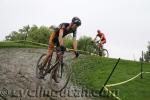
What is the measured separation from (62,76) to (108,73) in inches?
316

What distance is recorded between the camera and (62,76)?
45.5 ft

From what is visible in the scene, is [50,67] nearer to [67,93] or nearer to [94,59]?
[67,93]

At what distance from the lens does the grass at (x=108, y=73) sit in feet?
56.2

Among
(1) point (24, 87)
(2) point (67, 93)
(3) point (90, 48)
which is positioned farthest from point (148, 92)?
(3) point (90, 48)

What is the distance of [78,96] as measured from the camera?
14.3m

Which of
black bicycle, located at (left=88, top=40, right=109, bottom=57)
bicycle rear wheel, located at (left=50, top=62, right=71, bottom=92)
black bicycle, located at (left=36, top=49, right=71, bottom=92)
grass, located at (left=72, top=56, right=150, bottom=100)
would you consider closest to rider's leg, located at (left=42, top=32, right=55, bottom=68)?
black bicycle, located at (left=36, top=49, right=71, bottom=92)

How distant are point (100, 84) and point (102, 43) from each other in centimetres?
1203

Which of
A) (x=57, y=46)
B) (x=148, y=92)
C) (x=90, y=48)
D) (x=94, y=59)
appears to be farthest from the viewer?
(x=90, y=48)

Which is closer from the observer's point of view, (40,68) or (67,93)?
(67,93)

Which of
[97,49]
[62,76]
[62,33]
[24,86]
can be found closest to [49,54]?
[62,33]

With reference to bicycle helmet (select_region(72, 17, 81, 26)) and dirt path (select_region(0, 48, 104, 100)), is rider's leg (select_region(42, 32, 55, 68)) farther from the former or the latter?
bicycle helmet (select_region(72, 17, 81, 26))

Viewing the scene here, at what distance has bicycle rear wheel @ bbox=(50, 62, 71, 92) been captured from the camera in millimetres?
13929

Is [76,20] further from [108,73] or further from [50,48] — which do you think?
[108,73]

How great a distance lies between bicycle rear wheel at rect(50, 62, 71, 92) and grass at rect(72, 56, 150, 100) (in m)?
2.62
